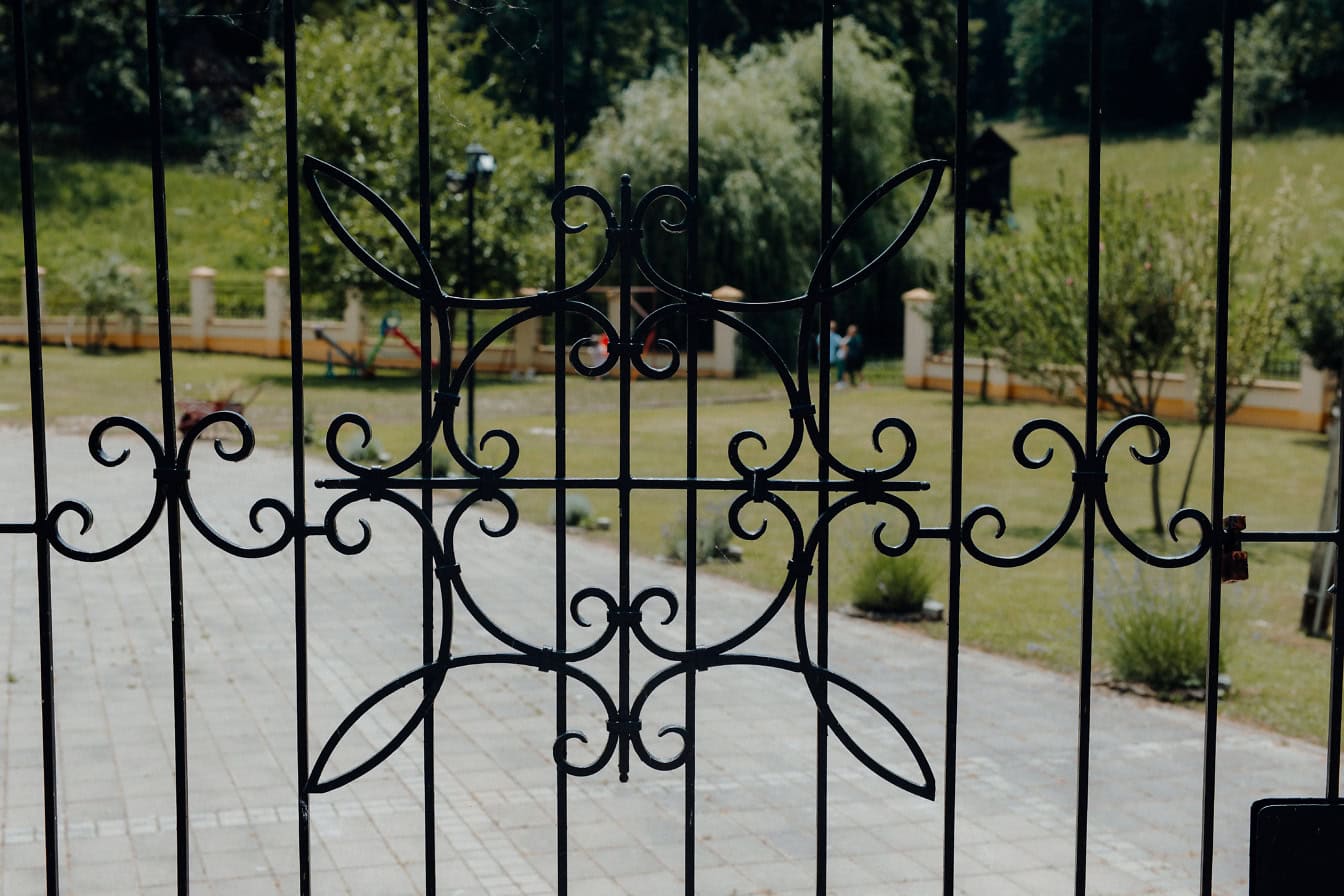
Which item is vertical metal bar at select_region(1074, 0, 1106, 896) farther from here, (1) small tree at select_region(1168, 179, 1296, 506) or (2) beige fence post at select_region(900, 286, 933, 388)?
(2) beige fence post at select_region(900, 286, 933, 388)

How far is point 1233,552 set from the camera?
7.59 feet

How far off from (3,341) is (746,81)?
676 inches

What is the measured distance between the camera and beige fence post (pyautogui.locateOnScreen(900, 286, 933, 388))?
27.5 meters

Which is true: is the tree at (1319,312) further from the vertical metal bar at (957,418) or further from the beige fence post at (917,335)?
the vertical metal bar at (957,418)

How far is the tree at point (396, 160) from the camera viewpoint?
91.0 ft

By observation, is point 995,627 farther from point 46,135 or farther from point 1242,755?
point 46,135

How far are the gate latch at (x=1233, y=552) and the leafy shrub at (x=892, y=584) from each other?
700 centimetres

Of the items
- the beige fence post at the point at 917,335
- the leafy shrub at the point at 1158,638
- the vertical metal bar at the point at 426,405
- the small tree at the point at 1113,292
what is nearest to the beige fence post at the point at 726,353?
the beige fence post at the point at 917,335

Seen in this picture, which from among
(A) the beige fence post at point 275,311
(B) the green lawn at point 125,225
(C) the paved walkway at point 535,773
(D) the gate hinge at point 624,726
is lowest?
(C) the paved walkway at point 535,773

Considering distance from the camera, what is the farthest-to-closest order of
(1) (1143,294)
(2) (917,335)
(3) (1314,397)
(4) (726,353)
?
(4) (726,353) → (2) (917,335) → (3) (1314,397) → (1) (1143,294)

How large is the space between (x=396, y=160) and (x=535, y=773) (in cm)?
2367

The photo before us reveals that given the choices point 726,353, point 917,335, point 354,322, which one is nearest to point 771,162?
A: point 726,353

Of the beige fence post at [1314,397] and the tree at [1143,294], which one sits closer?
the tree at [1143,294]

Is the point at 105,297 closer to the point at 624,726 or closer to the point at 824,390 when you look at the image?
the point at 624,726
